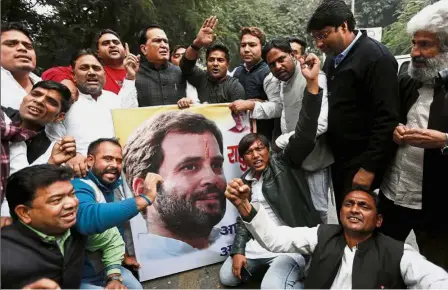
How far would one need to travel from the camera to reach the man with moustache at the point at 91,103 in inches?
115

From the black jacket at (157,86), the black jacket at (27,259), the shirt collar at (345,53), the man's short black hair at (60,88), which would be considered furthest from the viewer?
the black jacket at (157,86)

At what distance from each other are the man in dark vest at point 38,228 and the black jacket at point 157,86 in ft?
5.04

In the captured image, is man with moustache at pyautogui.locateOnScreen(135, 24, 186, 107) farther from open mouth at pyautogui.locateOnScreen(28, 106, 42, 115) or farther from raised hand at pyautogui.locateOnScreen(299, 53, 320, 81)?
raised hand at pyautogui.locateOnScreen(299, 53, 320, 81)

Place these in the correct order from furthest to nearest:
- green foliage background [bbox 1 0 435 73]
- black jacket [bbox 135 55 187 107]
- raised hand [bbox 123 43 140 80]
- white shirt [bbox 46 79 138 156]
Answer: green foliage background [bbox 1 0 435 73], black jacket [bbox 135 55 187 107], raised hand [bbox 123 43 140 80], white shirt [bbox 46 79 138 156]

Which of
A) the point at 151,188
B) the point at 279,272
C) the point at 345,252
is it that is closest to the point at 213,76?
the point at 151,188

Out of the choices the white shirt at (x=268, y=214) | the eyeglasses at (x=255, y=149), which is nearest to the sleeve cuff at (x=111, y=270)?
the white shirt at (x=268, y=214)

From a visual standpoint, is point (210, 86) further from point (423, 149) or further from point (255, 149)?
point (423, 149)

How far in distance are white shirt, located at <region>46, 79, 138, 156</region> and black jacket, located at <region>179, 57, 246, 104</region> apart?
2.63 ft

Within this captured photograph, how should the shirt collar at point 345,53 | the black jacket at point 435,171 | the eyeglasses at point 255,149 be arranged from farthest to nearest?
the eyeglasses at point 255,149, the shirt collar at point 345,53, the black jacket at point 435,171

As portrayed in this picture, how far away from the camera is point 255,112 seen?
11.2ft

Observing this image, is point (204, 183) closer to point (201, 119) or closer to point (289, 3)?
point (201, 119)

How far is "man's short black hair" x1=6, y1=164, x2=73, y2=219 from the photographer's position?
77.5 inches

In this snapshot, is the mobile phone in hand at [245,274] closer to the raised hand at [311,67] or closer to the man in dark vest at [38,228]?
the man in dark vest at [38,228]

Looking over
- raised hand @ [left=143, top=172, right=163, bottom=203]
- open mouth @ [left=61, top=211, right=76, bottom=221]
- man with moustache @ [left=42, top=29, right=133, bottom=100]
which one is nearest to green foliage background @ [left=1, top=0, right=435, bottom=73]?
man with moustache @ [left=42, top=29, right=133, bottom=100]
